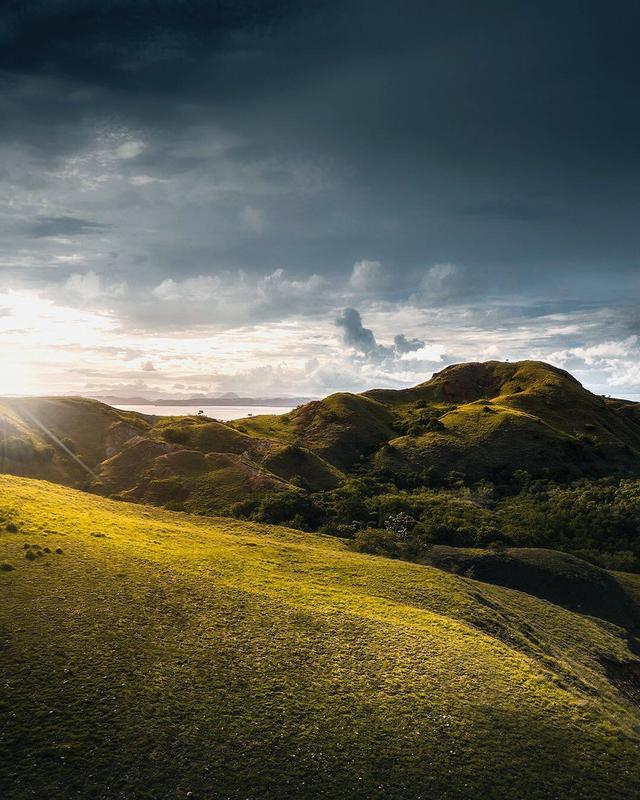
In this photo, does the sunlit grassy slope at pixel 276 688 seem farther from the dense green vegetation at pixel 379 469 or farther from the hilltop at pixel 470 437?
the hilltop at pixel 470 437

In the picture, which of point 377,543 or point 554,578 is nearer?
point 554,578

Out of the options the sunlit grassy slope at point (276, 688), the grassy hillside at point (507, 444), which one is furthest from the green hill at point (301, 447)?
the sunlit grassy slope at point (276, 688)

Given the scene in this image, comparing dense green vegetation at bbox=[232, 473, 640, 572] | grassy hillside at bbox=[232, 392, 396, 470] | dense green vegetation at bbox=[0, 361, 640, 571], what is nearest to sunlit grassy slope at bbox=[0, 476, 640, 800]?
dense green vegetation at bbox=[0, 361, 640, 571]

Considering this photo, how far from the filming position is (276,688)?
32.3 m

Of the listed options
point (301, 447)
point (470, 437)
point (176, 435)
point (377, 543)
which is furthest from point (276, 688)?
point (470, 437)

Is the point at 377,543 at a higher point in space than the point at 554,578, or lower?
higher

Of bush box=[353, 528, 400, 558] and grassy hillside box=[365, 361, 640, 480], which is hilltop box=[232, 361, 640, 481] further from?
bush box=[353, 528, 400, 558]

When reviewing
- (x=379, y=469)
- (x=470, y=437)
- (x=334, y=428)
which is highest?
(x=334, y=428)

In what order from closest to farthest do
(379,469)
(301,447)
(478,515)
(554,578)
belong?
(554,578)
(478,515)
(301,447)
(379,469)

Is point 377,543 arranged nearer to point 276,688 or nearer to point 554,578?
point 554,578

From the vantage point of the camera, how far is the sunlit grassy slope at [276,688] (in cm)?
2553

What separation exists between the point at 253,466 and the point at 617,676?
252 ft

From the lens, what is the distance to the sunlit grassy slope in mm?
25531

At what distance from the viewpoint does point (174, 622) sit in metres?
38.6
